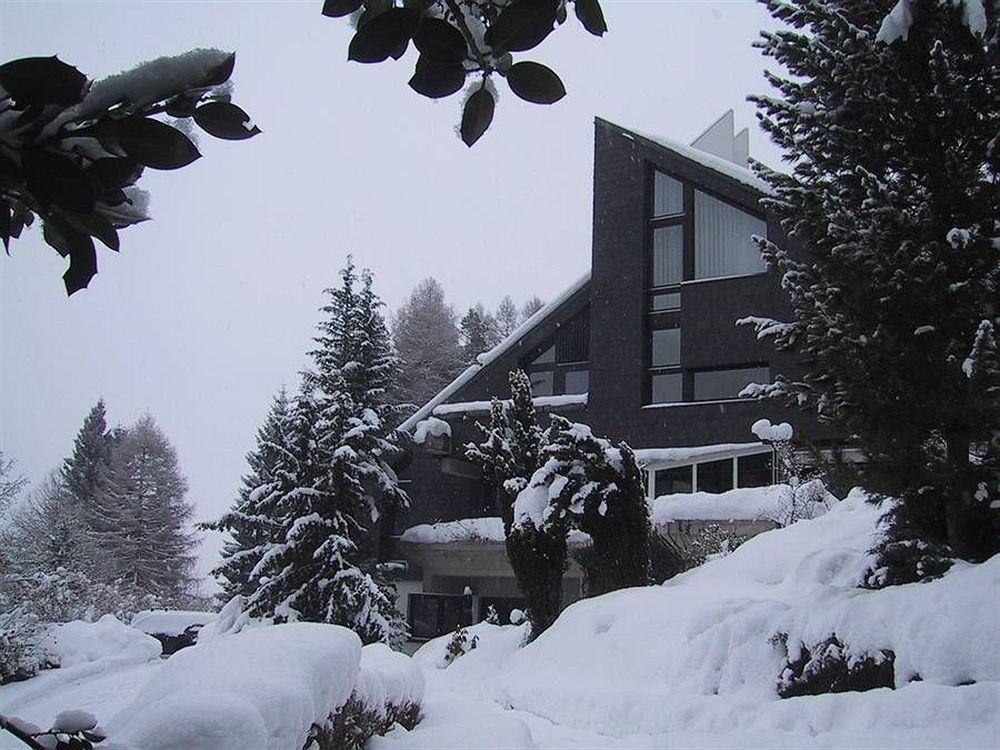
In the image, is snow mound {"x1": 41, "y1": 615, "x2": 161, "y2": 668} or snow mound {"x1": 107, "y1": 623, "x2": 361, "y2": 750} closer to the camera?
snow mound {"x1": 107, "y1": 623, "x2": 361, "y2": 750}

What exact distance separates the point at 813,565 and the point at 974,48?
6159 mm

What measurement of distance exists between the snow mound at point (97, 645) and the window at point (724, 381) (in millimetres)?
14727

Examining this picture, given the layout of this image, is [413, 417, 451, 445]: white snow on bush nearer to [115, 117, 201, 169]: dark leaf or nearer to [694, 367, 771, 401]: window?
[694, 367, 771, 401]: window

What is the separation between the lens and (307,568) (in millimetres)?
20625

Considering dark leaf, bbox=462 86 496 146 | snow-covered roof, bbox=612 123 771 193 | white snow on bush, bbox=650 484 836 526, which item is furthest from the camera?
snow-covered roof, bbox=612 123 771 193

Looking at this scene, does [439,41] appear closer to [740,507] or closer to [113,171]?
[113,171]

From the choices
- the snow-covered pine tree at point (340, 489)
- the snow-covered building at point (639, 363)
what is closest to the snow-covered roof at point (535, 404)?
the snow-covered building at point (639, 363)

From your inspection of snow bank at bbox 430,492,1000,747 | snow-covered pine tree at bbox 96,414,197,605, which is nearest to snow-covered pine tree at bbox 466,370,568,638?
snow bank at bbox 430,492,1000,747

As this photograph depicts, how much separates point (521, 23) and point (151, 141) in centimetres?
55

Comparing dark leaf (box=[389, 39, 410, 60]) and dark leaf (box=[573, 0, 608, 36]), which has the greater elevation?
dark leaf (box=[573, 0, 608, 36])

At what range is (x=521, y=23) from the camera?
50.8 inches

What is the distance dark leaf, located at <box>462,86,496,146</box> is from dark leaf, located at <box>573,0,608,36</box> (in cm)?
22

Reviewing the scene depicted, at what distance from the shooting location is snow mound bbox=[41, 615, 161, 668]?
18531mm

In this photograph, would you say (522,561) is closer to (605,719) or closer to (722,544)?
(722,544)
